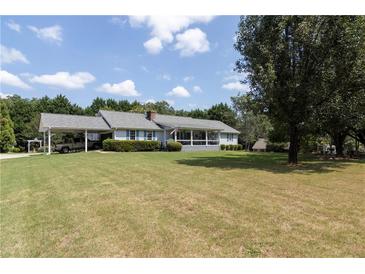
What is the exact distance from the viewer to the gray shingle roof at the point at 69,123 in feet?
90.4

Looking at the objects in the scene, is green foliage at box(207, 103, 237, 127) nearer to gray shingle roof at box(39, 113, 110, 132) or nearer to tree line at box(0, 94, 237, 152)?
tree line at box(0, 94, 237, 152)

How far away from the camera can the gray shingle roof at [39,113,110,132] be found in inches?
1084

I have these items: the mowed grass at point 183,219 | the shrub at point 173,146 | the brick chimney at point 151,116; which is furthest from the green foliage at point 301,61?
the brick chimney at point 151,116

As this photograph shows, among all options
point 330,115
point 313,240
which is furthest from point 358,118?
point 313,240

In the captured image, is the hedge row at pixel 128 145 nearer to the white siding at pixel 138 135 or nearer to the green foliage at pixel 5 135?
the white siding at pixel 138 135

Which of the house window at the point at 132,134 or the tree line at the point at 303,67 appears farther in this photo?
the house window at the point at 132,134

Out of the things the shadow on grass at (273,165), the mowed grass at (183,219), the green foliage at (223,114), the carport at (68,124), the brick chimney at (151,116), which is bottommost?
the mowed grass at (183,219)

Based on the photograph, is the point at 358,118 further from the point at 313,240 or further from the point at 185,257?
the point at 185,257

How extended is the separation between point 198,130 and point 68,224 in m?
32.3

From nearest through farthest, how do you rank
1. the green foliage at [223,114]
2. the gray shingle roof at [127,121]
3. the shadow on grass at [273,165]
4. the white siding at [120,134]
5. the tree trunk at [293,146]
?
→ the shadow on grass at [273,165]
the tree trunk at [293,146]
the white siding at [120,134]
the gray shingle roof at [127,121]
the green foliage at [223,114]

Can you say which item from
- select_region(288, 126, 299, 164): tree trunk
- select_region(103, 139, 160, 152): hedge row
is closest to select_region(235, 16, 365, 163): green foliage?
select_region(288, 126, 299, 164): tree trunk

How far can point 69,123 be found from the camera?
29.0 m

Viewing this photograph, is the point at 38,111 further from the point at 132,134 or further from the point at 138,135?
the point at 138,135
